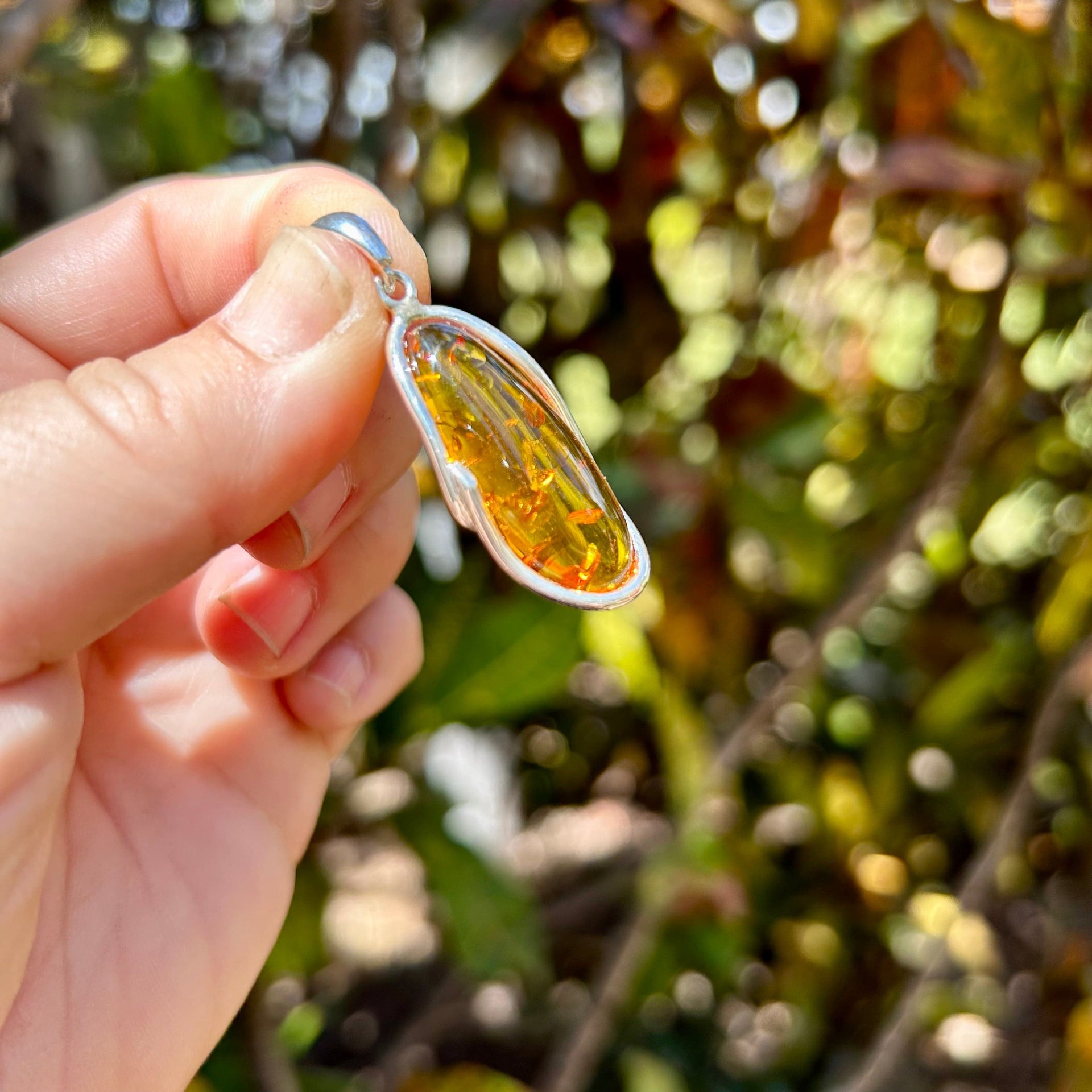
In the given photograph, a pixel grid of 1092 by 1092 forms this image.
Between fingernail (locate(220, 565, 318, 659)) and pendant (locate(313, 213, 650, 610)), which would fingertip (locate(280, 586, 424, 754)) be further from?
pendant (locate(313, 213, 650, 610))

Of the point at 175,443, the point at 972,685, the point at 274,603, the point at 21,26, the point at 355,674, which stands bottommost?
the point at 972,685

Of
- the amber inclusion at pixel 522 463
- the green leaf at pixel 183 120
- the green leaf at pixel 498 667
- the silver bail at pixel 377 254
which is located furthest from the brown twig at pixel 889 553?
the green leaf at pixel 183 120

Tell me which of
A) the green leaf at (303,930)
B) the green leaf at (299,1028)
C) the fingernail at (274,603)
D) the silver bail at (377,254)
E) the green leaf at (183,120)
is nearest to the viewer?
the silver bail at (377,254)

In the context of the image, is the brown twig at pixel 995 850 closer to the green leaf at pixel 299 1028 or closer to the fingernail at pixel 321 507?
the green leaf at pixel 299 1028

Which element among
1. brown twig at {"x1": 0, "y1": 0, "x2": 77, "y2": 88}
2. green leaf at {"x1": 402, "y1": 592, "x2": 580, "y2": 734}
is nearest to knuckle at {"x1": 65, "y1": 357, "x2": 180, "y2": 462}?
brown twig at {"x1": 0, "y1": 0, "x2": 77, "y2": 88}

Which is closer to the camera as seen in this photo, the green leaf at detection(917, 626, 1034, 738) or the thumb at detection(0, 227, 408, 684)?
the thumb at detection(0, 227, 408, 684)

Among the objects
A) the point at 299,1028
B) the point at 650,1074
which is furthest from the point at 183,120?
the point at 650,1074

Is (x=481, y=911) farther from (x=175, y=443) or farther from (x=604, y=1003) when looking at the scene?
(x=175, y=443)
